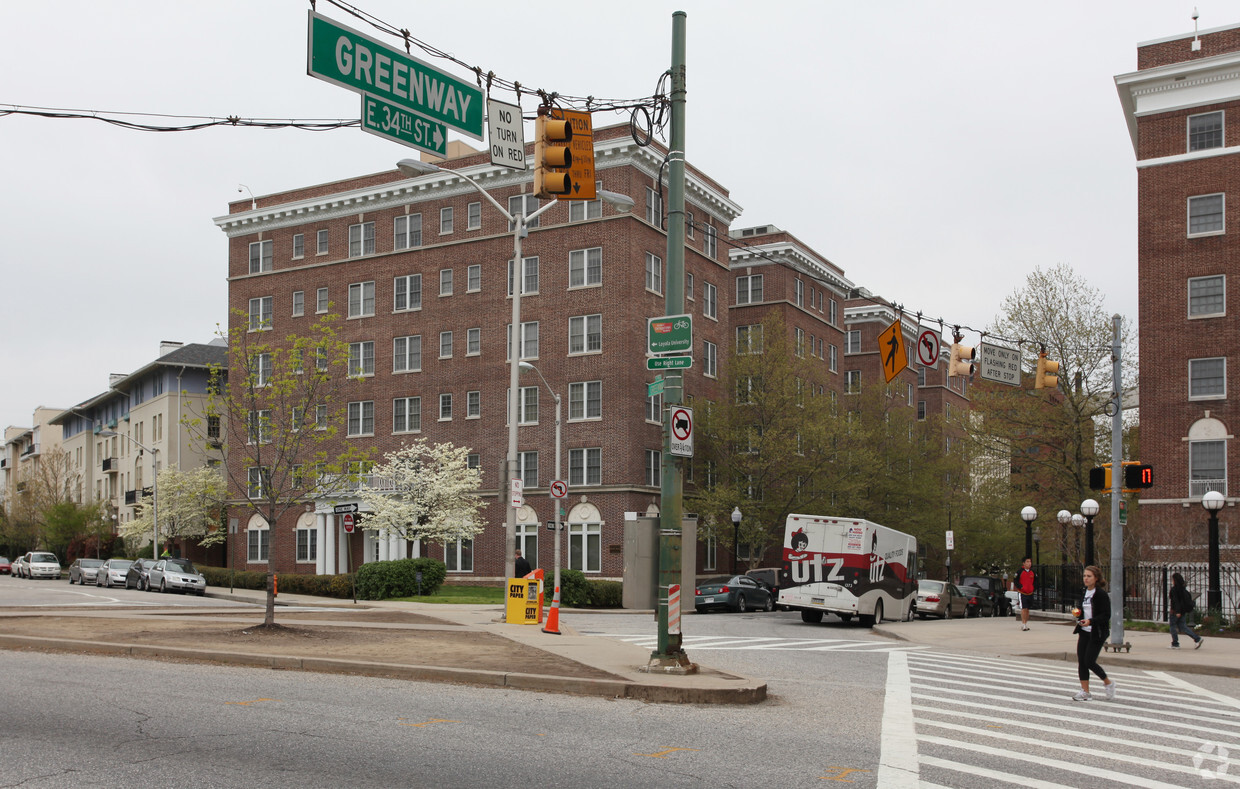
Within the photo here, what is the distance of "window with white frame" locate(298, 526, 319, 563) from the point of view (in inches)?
2447

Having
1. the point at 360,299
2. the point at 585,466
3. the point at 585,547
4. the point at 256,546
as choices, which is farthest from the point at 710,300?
the point at 256,546

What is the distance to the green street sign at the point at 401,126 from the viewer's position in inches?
496

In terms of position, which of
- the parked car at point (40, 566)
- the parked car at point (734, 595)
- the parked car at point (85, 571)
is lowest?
the parked car at point (40, 566)

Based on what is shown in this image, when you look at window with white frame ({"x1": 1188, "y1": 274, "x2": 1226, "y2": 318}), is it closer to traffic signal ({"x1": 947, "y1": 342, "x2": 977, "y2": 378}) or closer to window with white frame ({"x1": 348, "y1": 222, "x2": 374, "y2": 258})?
traffic signal ({"x1": 947, "y1": 342, "x2": 977, "y2": 378})

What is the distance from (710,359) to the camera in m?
59.1

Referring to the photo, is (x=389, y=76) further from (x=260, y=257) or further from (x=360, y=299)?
(x=260, y=257)

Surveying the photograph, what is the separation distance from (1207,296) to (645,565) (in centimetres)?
3635

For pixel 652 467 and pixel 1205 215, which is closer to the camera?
pixel 1205 215

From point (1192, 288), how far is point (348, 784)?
43701mm

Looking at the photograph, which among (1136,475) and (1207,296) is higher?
(1207,296)

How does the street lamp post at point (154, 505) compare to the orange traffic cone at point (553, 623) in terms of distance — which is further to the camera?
the street lamp post at point (154, 505)

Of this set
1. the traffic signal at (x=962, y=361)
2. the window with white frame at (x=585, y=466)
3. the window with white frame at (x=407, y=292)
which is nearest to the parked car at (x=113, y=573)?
the window with white frame at (x=407, y=292)

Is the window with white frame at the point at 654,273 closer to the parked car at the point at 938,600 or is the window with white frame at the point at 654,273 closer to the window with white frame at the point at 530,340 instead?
the window with white frame at the point at 530,340

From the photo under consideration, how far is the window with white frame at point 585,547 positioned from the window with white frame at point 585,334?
27.5ft
